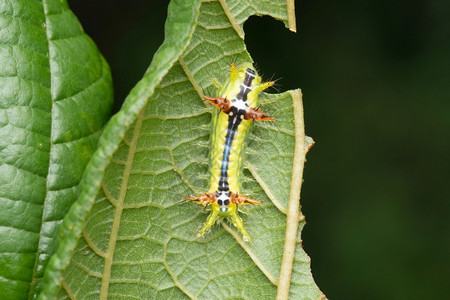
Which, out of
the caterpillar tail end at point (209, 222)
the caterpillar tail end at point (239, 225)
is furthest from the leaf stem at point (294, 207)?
the caterpillar tail end at point (209, 222)

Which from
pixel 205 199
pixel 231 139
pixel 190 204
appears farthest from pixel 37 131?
pixel 231 139

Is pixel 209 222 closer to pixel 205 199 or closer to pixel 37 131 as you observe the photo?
pixel 205 199

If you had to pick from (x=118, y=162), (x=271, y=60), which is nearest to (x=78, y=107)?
(x=118, y=162)

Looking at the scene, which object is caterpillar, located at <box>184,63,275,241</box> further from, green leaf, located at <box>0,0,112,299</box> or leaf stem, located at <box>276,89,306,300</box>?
green leaf, located at <box>0,0,112,299</box>

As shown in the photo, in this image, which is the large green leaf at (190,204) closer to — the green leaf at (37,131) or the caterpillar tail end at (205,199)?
the caterpillar tail end at (205,199)

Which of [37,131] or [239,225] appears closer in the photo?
[37,131]

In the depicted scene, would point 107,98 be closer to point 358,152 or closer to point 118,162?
point 118,162
